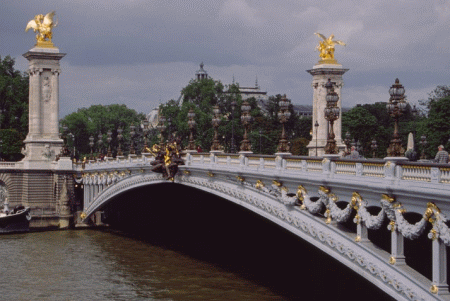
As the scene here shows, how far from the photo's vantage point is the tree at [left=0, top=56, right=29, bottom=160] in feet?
292

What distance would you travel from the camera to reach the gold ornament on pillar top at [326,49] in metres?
59.4

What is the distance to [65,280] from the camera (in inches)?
1475

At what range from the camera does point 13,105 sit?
298ft

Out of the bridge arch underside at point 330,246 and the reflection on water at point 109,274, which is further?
the reflection on water at point 109,274

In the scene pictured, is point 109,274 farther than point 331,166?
Yes

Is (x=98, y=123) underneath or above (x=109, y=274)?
above

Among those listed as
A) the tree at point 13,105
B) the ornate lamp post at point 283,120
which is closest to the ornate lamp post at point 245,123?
the ornate lamp post at point 283,120

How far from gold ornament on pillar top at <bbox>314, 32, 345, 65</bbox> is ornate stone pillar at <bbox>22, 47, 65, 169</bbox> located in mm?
18185

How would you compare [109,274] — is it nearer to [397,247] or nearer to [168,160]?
[168,160]

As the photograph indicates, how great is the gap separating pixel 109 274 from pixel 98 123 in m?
80.5

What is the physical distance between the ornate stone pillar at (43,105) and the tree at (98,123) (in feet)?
156

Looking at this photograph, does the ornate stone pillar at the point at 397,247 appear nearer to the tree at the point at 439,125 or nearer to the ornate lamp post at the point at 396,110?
the ornate lamp post at the point at 396,110

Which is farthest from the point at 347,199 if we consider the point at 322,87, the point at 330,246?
the point at 322,87

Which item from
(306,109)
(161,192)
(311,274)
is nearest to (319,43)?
(161,192)
